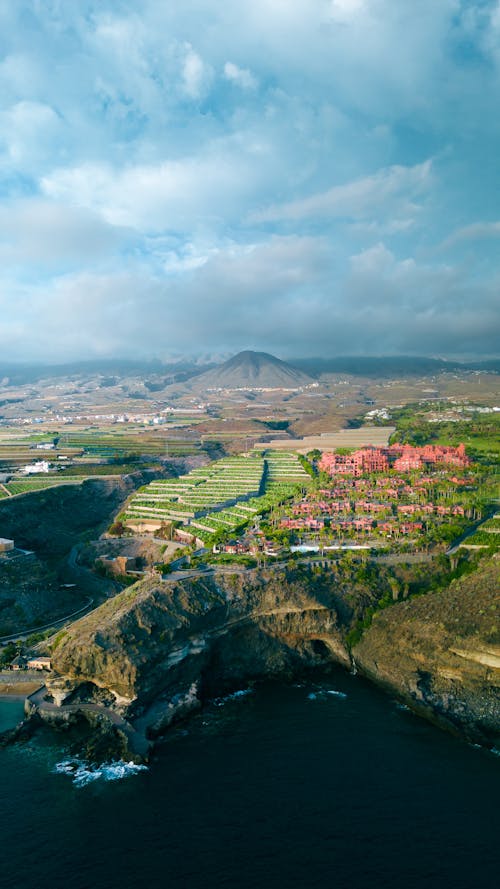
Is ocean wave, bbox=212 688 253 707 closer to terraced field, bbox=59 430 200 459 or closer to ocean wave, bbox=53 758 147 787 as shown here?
ocean wave, bbox=53 758 147 787

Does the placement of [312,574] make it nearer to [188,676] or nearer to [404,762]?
[188,676]

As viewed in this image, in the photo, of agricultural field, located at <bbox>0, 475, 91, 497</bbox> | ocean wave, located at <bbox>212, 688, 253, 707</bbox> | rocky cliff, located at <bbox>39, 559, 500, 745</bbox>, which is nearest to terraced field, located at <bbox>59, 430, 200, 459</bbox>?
agricultural field, located at <bbox>0, 475, 91, 497</bbox>

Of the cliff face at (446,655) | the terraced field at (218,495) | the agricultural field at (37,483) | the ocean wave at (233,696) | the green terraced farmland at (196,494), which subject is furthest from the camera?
the agricultural field at (37,483)

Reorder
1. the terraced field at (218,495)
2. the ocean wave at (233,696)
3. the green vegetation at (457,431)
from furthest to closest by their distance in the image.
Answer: the green vegetation at (457,431), the terraced field at (218,495), the ocean wave at (233,696)

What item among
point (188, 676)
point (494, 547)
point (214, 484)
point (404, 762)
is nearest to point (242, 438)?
point (214, 484)

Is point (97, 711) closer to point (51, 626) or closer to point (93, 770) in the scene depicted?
point (93, 770)

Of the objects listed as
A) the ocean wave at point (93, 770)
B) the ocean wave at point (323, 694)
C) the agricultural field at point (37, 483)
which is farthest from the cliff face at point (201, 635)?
the agricultural field at point (37, 483)

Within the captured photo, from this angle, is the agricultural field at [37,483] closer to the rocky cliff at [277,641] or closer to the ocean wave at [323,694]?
→ the rocky cliff at [277,641]
